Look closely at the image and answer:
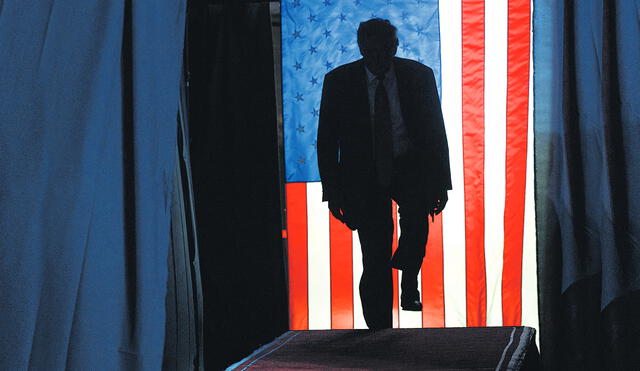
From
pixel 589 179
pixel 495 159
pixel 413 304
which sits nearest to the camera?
pixel 589 179

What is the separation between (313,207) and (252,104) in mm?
706

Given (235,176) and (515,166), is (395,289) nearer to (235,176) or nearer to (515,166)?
(515,166)

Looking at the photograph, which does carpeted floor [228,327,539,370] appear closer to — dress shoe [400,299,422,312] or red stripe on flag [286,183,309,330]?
dress shoe [400,299,422,312]

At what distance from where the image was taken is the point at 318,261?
3309mm

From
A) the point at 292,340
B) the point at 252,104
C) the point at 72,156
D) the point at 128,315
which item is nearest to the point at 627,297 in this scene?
the point at 292,340

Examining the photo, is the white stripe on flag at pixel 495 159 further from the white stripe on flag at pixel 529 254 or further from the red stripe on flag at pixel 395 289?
the red stripe on flag at pixel 395 289

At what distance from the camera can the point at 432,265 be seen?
3.18 meters

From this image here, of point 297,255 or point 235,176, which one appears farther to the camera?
point 235,176

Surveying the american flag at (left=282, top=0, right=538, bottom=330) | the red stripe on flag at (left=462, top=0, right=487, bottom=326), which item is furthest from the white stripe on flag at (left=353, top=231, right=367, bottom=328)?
the red stripe on flag at (left=462, top=0, right=487, bottom=326)

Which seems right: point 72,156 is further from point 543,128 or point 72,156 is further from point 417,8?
point 417,8

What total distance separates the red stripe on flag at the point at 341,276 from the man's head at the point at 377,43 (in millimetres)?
780

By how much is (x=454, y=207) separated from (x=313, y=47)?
1.05 metres

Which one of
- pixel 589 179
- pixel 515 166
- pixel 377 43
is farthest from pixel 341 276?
pixel 589 179

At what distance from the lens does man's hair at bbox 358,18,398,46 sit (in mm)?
3203
